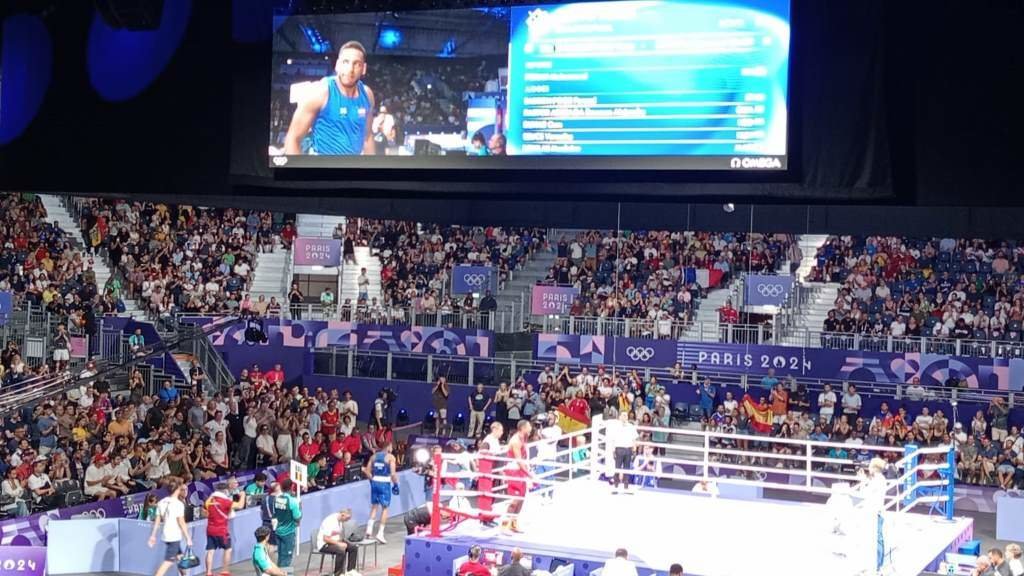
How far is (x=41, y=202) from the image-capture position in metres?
27.0

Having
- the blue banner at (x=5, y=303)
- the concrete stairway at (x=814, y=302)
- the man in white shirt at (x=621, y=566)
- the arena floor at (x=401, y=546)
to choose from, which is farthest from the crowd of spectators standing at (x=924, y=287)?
the blue banner at (x=5, y=303)

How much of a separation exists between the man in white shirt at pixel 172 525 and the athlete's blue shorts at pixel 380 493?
300 centimetres

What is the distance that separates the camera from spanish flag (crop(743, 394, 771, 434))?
20781mm

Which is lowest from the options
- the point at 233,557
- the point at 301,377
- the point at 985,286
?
the point at 233,557


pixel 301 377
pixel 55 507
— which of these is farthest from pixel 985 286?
pixel 55 507

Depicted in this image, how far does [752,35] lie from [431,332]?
1543cm

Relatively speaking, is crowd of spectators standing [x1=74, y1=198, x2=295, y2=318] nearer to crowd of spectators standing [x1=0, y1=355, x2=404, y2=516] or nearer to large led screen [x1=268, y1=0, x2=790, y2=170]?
crowd of spectators standing [x1=0, y1=355, x2=404, y2=516]

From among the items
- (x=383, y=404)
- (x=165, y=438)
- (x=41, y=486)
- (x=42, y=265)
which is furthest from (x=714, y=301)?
(x=41, y=486)

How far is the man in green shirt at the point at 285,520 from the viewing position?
43.9 feet

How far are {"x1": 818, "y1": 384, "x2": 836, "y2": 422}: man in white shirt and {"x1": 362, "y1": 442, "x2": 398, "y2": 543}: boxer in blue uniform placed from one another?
776cm

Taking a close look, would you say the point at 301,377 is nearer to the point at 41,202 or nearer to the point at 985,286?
the point at 41,202

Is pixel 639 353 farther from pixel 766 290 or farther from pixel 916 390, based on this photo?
pixel 916 390

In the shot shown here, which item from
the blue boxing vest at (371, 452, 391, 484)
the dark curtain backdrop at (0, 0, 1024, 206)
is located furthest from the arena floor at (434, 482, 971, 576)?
the dark curtain backdrop at (0, 0, 1024, 206)

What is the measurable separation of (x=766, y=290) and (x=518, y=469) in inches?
417
